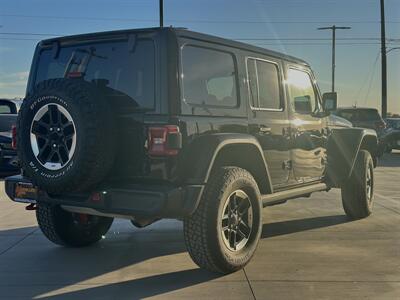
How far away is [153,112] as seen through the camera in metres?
4.07

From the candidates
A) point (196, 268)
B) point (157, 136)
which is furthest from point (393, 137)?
point (157, 136)

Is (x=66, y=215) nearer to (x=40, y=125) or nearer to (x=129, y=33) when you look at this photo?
(x=40, y=125)

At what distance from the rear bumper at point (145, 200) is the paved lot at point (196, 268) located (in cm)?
63

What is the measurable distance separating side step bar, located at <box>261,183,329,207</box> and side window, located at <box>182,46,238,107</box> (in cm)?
101

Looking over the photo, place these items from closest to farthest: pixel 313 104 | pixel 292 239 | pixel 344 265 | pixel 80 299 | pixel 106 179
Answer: pixel 80 299
pixel 106 179
pixel 344 265
pixel 292 239
pixel 313 104

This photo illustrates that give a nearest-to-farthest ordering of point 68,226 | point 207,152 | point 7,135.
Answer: point 207,152 → point 68,226 → point 7,135

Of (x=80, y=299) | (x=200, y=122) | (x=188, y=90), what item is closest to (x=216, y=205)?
(x=200, y=122)

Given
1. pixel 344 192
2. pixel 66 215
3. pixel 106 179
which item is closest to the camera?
pixel 106 179

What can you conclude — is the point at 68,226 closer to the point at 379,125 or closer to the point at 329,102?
the point at 329,102

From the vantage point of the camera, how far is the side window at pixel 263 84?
4.99 meters

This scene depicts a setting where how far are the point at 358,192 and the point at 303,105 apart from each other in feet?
5.14

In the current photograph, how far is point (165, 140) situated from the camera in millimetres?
3934

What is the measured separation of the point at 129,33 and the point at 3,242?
9.23 ft

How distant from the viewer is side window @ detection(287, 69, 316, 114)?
5777mm
